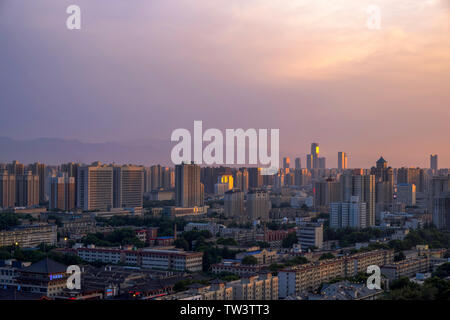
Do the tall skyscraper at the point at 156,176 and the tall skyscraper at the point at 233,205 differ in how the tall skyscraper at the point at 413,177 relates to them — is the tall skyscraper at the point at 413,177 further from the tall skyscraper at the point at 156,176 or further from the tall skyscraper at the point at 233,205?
the tall skyscraper at the point at 156,176

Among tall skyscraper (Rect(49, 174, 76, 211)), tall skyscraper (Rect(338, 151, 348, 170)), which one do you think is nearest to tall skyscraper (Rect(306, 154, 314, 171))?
tall skyscraper (Rect(338, 151, 348, 170))

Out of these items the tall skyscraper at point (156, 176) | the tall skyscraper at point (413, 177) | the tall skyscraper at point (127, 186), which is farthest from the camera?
the tall skyscraper at point (156, 176)

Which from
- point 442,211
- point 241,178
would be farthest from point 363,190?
point 241,178

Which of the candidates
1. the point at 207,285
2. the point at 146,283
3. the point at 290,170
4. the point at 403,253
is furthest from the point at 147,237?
the point at 290,170

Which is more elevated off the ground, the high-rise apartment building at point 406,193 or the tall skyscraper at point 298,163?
the tall skyscraper at point 298,163

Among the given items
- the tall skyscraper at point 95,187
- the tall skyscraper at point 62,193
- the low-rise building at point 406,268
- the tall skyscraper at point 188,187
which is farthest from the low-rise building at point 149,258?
the tall skyscraper at point 95,187

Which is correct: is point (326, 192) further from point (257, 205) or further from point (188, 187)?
point (188, 187)
